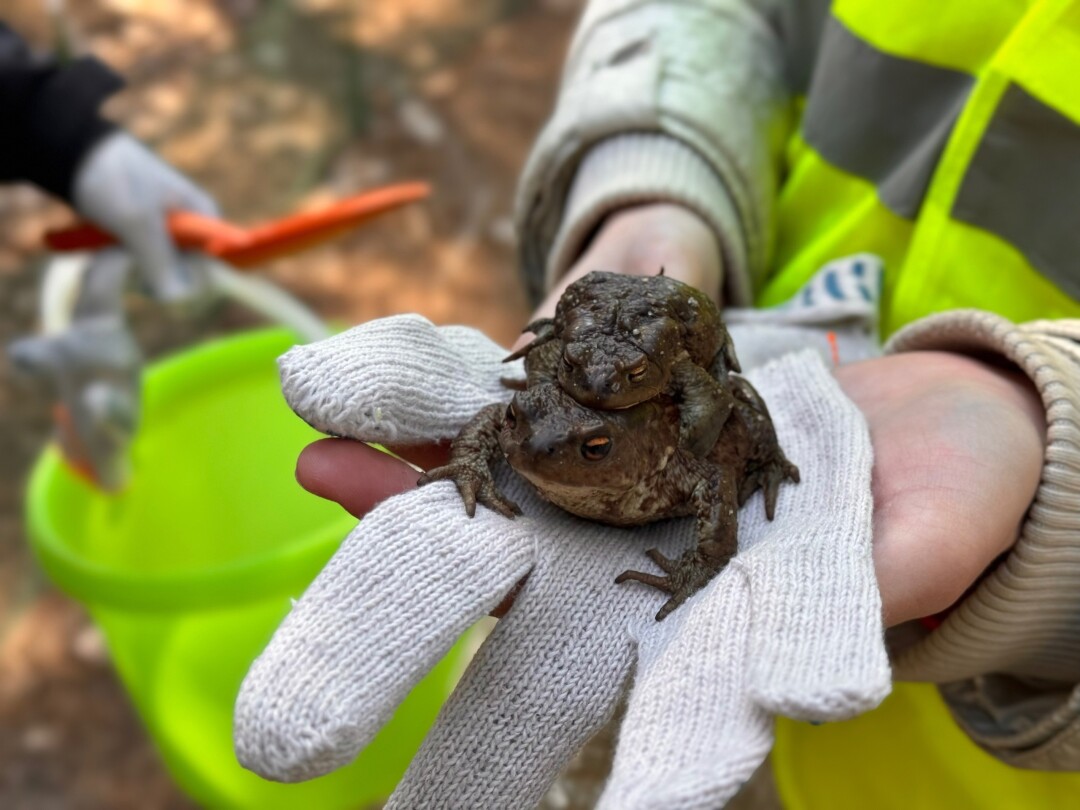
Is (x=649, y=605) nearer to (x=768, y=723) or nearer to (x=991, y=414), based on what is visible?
(x=768, y=723)

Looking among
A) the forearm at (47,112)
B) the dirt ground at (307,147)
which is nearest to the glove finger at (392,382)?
the forearm at (47,112)

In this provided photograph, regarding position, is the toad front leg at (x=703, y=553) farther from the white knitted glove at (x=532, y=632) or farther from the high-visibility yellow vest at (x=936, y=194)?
the high-visibility yellow vest at (x=936, y=194)

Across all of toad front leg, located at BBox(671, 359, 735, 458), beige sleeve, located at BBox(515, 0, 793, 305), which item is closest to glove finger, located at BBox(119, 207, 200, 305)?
beige sleeve, located at BBox(515, 0, 793, 305)

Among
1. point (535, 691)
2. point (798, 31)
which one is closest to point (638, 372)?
point (535, 691)

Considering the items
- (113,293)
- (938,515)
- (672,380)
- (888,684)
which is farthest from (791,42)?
(113,293)

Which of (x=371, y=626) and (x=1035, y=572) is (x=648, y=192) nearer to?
(x=1035, y=572)
